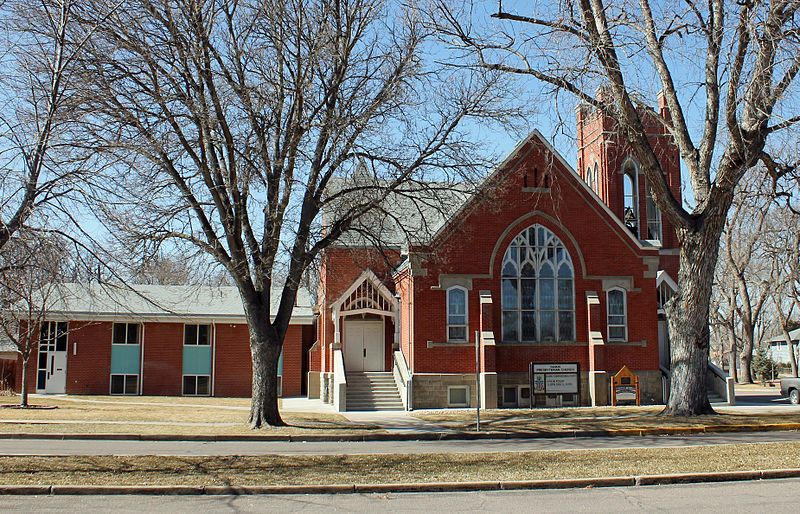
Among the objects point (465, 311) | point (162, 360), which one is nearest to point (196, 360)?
point (162, 360)

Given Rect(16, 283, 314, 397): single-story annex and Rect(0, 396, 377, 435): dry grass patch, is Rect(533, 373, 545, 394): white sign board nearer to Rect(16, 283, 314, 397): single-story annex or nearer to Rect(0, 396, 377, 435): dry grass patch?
Rect(0, 396, 377, 435): dry grass patch

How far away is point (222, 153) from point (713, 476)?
1424cm

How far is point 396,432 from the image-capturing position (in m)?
20.0

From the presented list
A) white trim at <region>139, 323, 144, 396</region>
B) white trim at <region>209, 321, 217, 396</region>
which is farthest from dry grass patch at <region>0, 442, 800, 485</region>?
white trim at <region>139, 323, 144, 396</region>

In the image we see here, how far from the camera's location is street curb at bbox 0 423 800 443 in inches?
744

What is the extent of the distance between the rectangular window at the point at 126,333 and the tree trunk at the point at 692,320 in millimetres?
24600

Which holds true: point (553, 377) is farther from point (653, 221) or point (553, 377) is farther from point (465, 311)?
point (653, 221)

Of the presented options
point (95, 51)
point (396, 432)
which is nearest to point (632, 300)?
point (396, 432)

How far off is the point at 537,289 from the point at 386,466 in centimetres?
1654


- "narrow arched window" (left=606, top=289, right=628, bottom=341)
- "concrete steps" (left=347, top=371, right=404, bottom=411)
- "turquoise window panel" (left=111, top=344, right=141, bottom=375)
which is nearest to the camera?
"concrete steps" (left=347, top=371, right=404, bottom=411)

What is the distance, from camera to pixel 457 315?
28031mm

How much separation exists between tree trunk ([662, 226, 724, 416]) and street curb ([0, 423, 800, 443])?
5.35ft

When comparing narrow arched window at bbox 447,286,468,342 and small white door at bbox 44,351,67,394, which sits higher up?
narrow arched window at bbox 447,286,468,342

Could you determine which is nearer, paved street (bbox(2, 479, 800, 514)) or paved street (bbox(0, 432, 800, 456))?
paved street (bbox(2, 479, 800, 514))
